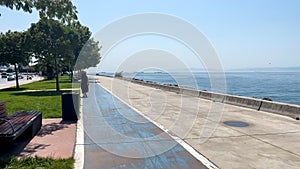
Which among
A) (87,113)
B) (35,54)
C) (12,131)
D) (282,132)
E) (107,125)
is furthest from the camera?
(35,54)

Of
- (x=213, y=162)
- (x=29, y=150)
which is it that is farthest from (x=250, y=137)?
(x=29, y=150)

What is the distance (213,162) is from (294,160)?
157 centimetres

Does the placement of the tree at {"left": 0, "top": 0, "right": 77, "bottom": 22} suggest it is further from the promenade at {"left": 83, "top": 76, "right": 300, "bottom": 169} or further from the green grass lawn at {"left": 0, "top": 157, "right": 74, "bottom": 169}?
the green grass lawn at {"left": 0, "top": 157, "right": 74, "bottom": 169}

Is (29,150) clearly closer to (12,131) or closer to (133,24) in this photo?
(12,131)

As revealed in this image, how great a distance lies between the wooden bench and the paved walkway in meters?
1.33

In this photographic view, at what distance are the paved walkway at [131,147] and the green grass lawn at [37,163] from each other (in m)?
0.37

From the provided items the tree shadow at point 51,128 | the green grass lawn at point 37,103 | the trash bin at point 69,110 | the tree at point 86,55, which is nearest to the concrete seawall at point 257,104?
the trash bin at point 69,110

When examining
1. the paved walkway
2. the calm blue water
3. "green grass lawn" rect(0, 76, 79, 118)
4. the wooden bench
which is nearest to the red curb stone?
the wooden bench

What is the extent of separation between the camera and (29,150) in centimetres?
604

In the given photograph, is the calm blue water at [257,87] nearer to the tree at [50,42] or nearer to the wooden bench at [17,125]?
the tree at [50,42]

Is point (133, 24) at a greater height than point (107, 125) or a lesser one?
greater

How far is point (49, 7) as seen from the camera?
9.06 metres

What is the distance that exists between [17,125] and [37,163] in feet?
4.34

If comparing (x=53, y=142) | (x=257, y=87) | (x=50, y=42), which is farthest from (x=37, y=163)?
(x=257, y=87)
